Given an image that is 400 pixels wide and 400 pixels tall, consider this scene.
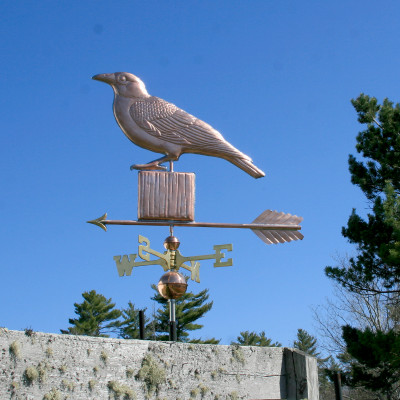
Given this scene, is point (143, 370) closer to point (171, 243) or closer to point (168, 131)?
point (171, 243)

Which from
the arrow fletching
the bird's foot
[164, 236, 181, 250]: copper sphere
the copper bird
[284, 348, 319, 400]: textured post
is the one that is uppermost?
the copper bird

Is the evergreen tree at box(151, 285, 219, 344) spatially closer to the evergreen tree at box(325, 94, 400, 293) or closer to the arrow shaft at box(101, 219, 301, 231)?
the evergreen tree at box(325, 94, 400, 293)

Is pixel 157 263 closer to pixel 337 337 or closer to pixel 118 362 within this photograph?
pixel 118 362

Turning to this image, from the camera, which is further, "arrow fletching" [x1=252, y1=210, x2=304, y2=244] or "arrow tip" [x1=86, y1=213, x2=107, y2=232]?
"arrow fletching" [x1=252, y1=210, x2=304, y2=244]

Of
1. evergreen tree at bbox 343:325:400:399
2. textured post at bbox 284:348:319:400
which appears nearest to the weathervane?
textured post at bbox 284:348:319:400

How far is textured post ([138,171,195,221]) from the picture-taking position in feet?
14.6

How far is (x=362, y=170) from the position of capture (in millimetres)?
13805

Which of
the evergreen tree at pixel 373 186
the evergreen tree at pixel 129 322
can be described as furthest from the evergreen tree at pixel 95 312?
the evergreen tree at pixel 373 186

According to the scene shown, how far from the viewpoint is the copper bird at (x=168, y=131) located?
4840 mm

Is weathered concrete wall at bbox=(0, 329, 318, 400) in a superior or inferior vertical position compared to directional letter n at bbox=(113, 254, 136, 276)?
inferior

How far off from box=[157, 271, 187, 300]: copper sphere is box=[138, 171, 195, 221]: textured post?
18.1 inches

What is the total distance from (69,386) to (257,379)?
47.5 inches

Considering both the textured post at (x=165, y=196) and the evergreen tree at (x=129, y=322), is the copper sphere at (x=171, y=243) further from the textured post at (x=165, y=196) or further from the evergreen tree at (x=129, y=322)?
the evergreen tree at (x=129, y=322)

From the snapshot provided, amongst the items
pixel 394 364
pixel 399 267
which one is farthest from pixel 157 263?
pixel 399 267
